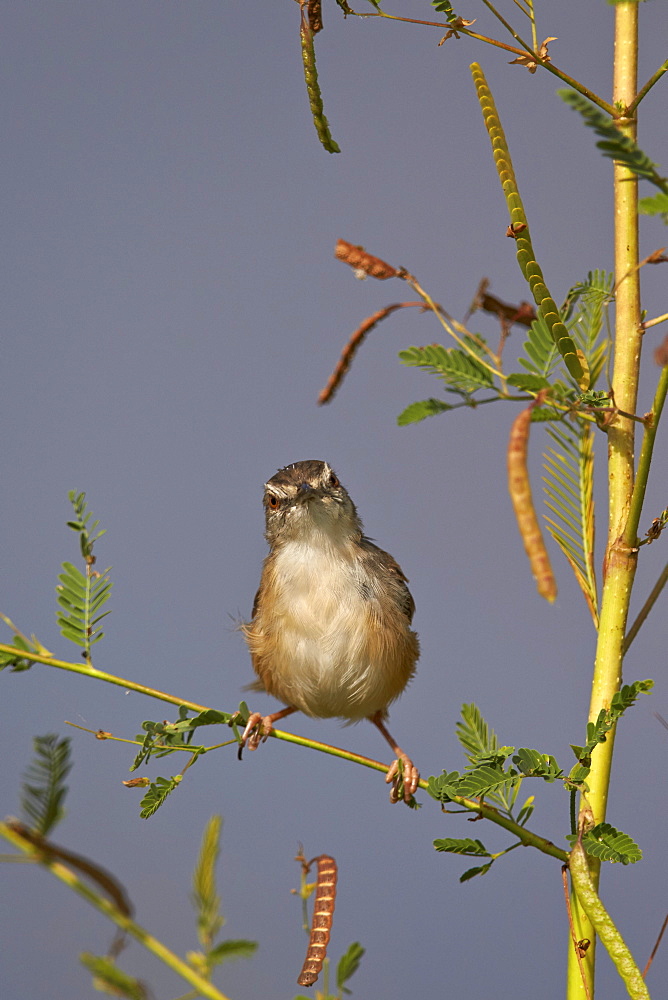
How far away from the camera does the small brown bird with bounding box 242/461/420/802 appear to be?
9.82 feet

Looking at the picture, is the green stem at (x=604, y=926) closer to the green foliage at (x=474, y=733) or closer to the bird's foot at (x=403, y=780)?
the green foliage at (x=474, y=733)

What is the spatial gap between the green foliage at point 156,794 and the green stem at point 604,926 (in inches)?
26.6

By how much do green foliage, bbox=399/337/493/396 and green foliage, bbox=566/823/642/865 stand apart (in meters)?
0.71

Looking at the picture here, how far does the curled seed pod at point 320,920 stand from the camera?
1403 millimetres

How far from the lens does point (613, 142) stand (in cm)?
104

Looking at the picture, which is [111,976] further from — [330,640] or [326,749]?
[330,640]

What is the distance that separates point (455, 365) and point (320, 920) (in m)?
0.88

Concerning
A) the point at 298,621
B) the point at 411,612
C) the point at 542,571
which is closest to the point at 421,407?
the point at 542,571

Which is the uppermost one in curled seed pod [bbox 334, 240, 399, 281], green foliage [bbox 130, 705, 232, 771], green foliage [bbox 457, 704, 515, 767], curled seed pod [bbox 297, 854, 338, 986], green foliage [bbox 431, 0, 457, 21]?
green foliage [bbox 431, 0, 457, 21]

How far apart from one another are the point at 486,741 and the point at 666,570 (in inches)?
22.0

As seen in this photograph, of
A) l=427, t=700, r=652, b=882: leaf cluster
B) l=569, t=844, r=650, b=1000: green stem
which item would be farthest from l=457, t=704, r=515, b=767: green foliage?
l=569, t=844, r=650, b=1000: green stem

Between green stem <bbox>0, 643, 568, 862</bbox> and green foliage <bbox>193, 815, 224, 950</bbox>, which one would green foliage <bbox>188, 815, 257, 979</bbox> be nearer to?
green foliage <bbox>193, 815, 224, 950</bbox>

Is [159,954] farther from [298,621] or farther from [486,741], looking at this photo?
[298,621]

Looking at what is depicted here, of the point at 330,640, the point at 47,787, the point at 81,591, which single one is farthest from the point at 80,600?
the point at 330,640
